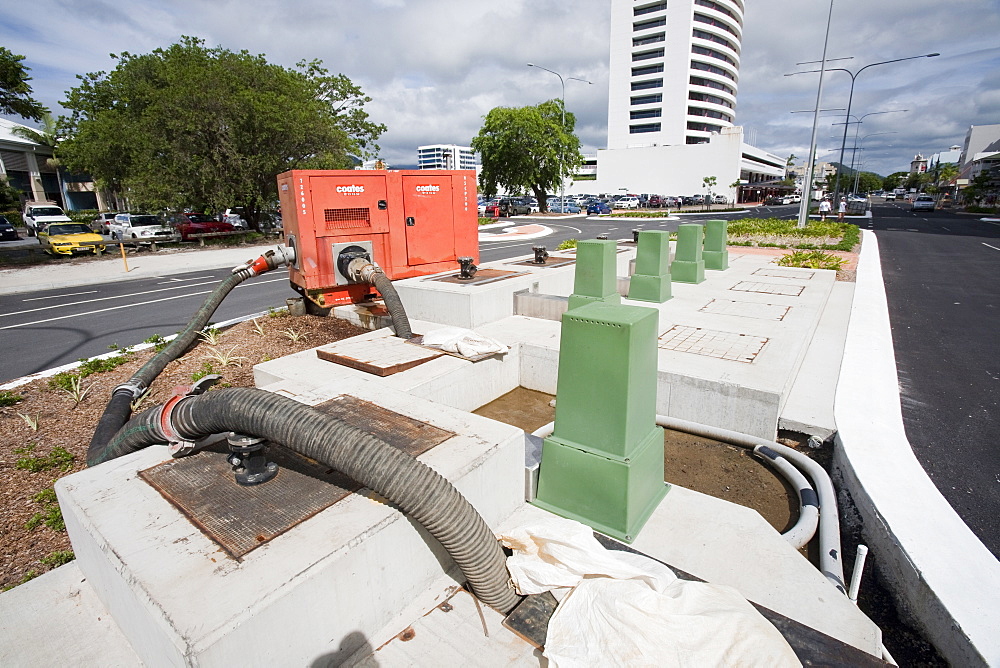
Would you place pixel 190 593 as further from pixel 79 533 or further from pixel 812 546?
pixel 812 546

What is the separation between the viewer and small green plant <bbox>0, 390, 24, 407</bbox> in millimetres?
5547

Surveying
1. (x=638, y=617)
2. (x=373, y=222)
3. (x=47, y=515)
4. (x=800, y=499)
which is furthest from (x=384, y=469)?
(x=373, y=222)

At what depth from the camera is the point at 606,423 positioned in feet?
11.0

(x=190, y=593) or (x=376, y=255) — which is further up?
(x=376, y=255)

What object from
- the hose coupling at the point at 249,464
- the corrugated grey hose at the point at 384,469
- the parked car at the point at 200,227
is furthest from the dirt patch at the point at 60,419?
the parked car at the point at 200,227

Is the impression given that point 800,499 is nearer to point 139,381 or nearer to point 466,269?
point 466,269

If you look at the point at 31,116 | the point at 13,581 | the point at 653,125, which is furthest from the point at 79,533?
the point at 653,125

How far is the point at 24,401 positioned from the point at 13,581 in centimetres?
340

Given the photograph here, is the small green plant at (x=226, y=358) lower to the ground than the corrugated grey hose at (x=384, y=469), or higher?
lower

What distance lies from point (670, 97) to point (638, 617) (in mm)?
95556

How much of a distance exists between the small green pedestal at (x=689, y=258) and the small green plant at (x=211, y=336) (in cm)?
880

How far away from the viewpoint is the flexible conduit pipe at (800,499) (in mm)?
3471

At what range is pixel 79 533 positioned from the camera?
279 cm

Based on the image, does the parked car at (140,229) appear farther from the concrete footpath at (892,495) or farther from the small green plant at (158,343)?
the concrete footpath at (892,495)
